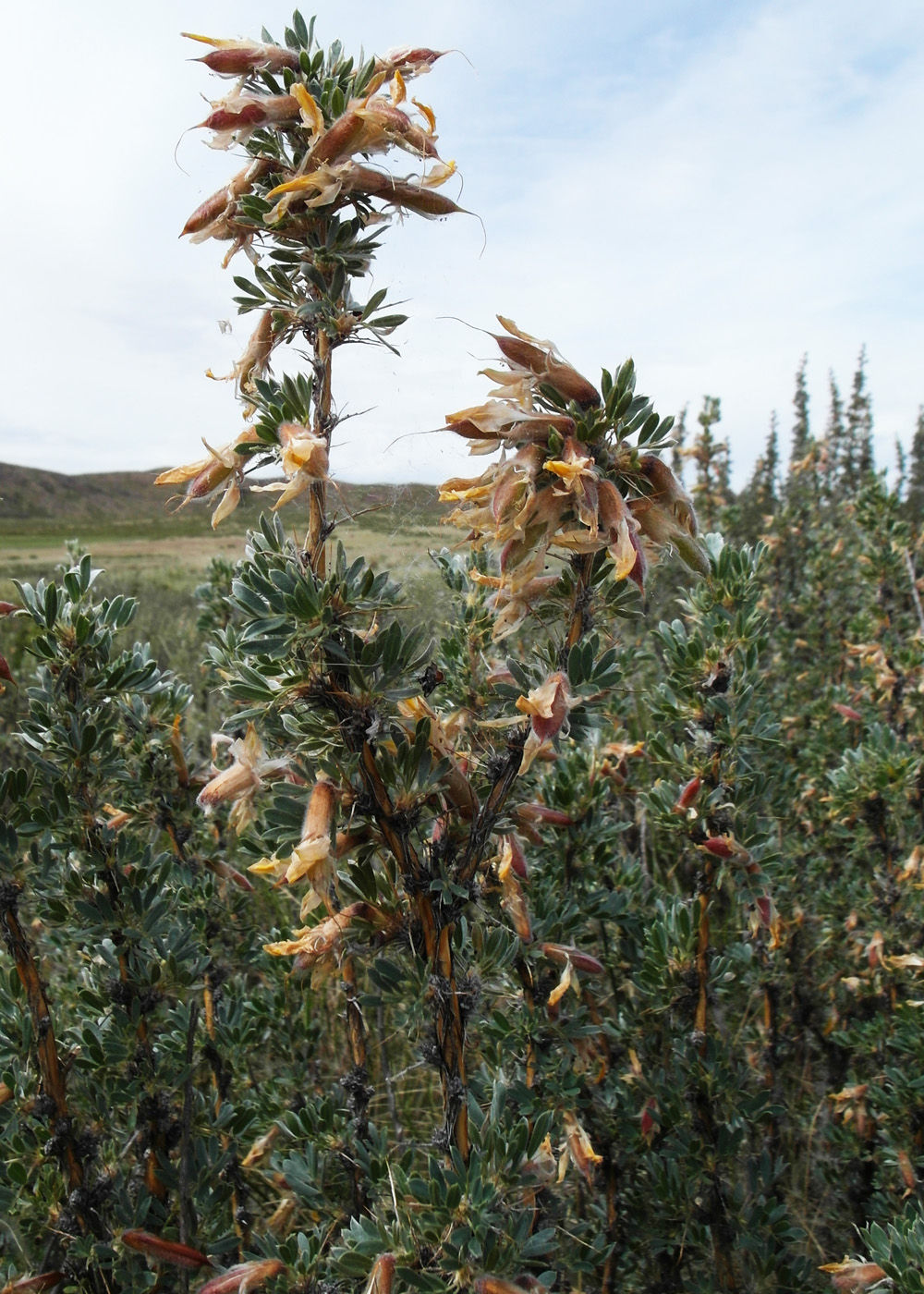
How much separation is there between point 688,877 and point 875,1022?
1.27 m

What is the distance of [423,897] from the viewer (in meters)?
1.17

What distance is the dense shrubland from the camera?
1.11 meters

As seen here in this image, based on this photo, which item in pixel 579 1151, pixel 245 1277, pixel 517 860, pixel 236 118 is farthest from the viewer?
pixel 579 1151

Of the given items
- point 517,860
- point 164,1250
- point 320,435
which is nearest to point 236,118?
point 320,435

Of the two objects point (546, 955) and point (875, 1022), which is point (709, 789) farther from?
point (875, 1022)

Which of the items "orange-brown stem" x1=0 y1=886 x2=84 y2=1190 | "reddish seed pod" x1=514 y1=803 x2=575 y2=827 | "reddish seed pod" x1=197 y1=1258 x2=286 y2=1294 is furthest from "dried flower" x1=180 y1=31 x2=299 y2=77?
"reddish seed pod" x1=197 y1=1258 x2=286 y2=1294

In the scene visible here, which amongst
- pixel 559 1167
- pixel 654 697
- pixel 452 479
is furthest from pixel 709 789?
pixel 452 479

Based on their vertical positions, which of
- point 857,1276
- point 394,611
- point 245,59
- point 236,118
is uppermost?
point 245,59

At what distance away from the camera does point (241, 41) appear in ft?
3.92

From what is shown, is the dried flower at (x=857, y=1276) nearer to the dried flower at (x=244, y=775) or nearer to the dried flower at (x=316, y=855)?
the dried flower at (x=316, y=855)

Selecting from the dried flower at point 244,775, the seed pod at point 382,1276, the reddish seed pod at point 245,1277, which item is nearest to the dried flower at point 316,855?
the dried flower at point 244,775

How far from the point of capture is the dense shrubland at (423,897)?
3.66ft

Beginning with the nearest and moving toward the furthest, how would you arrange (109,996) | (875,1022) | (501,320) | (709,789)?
(501,320), (109,996), (709,789), (875,1022)

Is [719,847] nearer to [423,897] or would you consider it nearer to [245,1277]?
[423,897]
